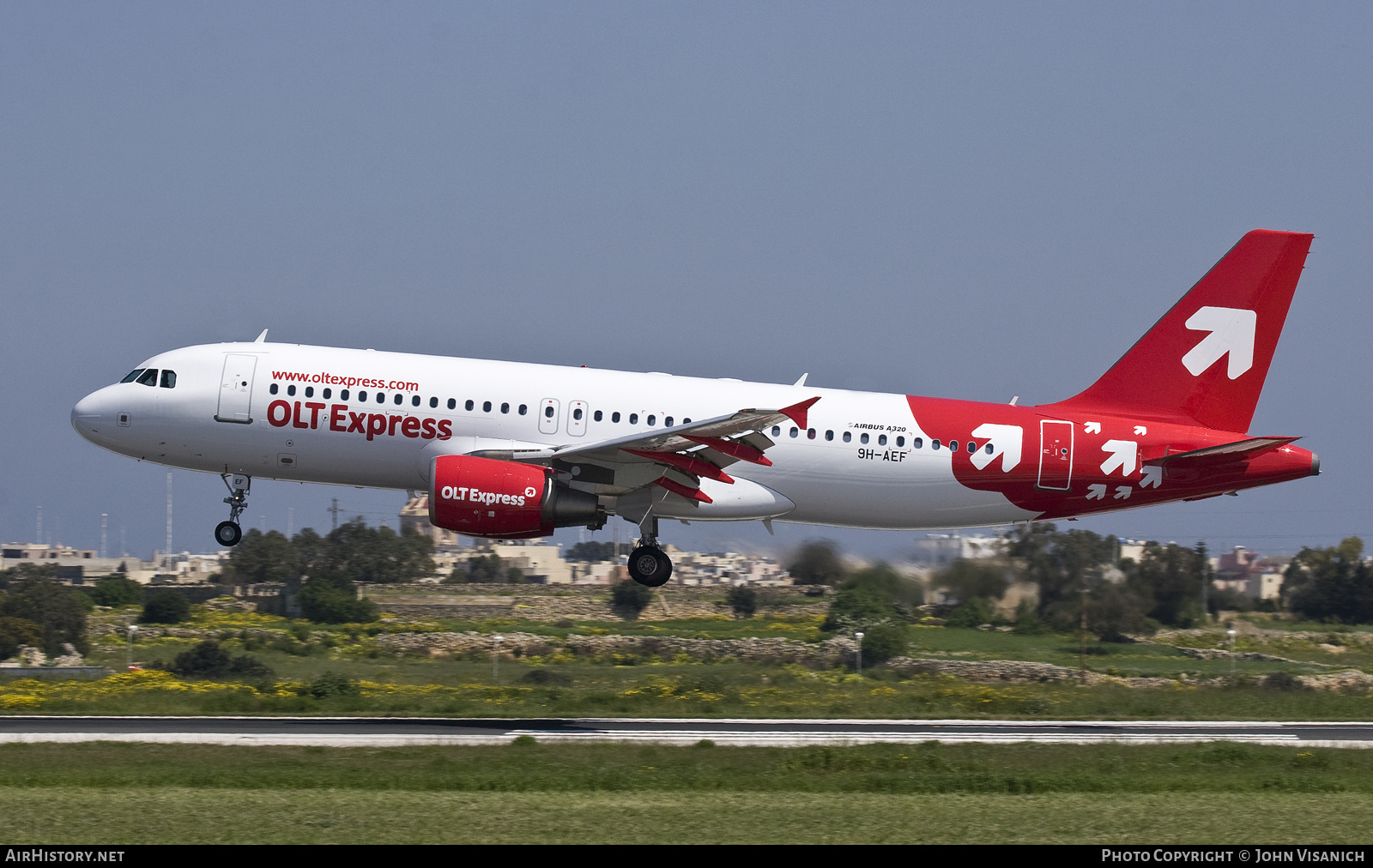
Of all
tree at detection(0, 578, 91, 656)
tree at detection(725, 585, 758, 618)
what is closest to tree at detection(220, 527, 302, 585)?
tree at detection(0, 578, 91, 656)

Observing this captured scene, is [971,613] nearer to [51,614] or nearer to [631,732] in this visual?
[631,732]

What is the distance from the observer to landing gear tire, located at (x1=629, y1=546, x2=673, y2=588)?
30203 mm

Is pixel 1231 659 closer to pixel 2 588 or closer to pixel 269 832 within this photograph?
pixel 269 832

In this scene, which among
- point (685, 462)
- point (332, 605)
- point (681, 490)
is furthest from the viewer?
point (332, 605)

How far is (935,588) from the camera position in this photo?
39.4 meters

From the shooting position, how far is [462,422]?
2875cm

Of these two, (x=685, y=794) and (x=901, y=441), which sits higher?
(x=901, y=441)

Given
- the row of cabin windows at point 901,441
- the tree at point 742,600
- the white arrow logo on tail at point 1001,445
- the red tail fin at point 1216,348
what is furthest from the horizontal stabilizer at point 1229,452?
the tree at point 742,600

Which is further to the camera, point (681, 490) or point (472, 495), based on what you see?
point (681, 490)

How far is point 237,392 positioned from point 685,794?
14018mm

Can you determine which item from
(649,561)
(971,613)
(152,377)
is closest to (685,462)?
(649,561)

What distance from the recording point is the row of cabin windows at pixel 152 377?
29.5 m
